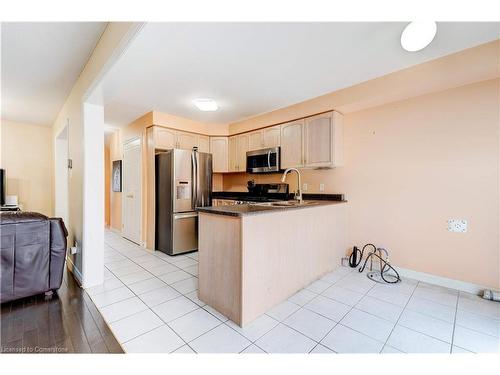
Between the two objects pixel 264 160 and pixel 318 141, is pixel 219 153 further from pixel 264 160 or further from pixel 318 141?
pixel 318 141

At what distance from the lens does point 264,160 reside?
151 inches

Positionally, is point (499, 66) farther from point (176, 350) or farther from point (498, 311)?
point (176, 350)

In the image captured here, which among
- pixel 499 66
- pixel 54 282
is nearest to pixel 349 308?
pixel 499 66

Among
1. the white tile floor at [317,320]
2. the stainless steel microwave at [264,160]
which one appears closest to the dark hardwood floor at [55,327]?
the white tile floor at [317,320]

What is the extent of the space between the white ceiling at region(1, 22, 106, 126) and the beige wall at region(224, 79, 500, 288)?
3.22 metres

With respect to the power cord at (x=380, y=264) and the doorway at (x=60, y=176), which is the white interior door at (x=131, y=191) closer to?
the doorway at (x=60, y=176)

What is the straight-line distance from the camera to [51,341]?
1.55 meters

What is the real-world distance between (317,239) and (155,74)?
2.57 m

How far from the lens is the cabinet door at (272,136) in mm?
3727

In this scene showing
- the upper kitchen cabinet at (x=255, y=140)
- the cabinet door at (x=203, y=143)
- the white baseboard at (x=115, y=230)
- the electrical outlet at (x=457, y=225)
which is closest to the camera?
the electrical outlet at (x=457, y=225)

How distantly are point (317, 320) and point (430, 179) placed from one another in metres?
2.05

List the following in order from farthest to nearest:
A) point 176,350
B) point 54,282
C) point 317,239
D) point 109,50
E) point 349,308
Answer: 1. point 317,239
2. point 54,282
3. point 349,308
4. point 109,50
5. point 176,350

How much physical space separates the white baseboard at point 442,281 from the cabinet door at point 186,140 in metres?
3.75

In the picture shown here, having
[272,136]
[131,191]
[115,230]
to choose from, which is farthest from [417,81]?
[115,230]
